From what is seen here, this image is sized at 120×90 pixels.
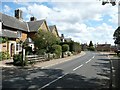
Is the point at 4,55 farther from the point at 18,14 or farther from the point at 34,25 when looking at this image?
the point at 34,25

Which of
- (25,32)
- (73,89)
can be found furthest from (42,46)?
(73,89)

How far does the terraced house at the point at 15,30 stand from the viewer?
3269cm

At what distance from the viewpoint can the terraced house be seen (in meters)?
32.7

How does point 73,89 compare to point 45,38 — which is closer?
point 73,89

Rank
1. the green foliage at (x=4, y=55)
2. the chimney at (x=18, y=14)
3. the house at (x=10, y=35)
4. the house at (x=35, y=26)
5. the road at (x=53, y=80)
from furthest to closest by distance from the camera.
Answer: the house at (x=35, y=26)
the chimney at (x=18, y=14)
the house at (x=10, y=35)
the green foliage at (x=4, y=55)
the road at (x=53, y=80)

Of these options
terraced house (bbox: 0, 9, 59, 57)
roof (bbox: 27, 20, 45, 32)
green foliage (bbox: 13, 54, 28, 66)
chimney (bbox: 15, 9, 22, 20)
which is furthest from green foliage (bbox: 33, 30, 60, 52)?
green foliage (bbox: 13, 54, 28, 66)

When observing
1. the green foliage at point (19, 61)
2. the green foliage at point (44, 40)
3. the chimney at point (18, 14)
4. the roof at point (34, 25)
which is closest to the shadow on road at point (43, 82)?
the green foliage at point (19, 61)

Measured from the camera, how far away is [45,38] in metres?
38.3

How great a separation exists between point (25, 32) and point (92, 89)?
35682 mm

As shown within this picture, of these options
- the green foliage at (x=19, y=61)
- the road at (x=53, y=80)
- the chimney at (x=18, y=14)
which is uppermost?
the chimney at (x=18, y=14)

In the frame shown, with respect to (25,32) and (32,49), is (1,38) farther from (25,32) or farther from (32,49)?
(25,32)

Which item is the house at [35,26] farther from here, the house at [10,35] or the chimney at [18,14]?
the house at [10,35]

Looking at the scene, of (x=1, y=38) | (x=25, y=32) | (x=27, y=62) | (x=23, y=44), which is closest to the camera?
(x=27, y=62)

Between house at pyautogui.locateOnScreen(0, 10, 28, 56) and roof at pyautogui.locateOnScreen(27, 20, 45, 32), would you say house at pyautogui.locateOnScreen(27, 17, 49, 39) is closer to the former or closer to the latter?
roof at pyautogui.locateOnScreen(27, 20, 45, 32)
